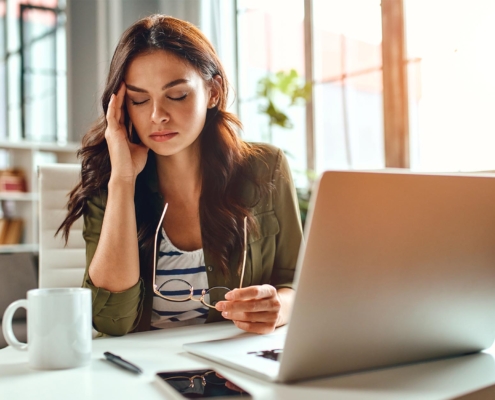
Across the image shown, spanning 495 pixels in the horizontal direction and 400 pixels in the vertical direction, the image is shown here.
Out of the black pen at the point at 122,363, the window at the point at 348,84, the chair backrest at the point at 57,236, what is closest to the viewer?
the black pen at the point at 122,363

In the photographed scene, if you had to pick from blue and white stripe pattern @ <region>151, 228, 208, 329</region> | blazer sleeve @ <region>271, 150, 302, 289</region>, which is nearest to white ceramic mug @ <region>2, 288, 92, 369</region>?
blue and white stripe pattern @ <region>151, 228, 208, 329</region>

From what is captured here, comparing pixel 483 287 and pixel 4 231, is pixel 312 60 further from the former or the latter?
pixel 483 287

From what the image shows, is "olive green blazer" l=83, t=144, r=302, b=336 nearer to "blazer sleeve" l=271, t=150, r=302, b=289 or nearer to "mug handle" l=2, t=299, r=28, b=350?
"blazer sleeve" l=271, t=150, r=302, b=289

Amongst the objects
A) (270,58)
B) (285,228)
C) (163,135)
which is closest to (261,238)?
(285,228)

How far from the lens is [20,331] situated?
306 centimetres

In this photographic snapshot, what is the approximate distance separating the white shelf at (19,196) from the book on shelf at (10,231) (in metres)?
0.18

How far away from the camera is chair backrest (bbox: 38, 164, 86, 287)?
1589 millimetres

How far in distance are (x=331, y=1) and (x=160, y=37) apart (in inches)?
122

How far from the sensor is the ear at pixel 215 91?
141 centimetres

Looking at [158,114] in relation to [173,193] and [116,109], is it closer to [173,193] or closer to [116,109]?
[116,109]

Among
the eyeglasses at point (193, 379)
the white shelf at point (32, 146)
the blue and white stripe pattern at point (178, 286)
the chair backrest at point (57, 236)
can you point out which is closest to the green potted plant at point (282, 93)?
the white shelf at point (32, 146)

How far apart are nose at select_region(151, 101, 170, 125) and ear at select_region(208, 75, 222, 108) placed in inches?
9.0

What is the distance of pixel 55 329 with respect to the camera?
28.2 inches

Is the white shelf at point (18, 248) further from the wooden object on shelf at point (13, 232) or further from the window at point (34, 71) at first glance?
the window at point (34, 71)
